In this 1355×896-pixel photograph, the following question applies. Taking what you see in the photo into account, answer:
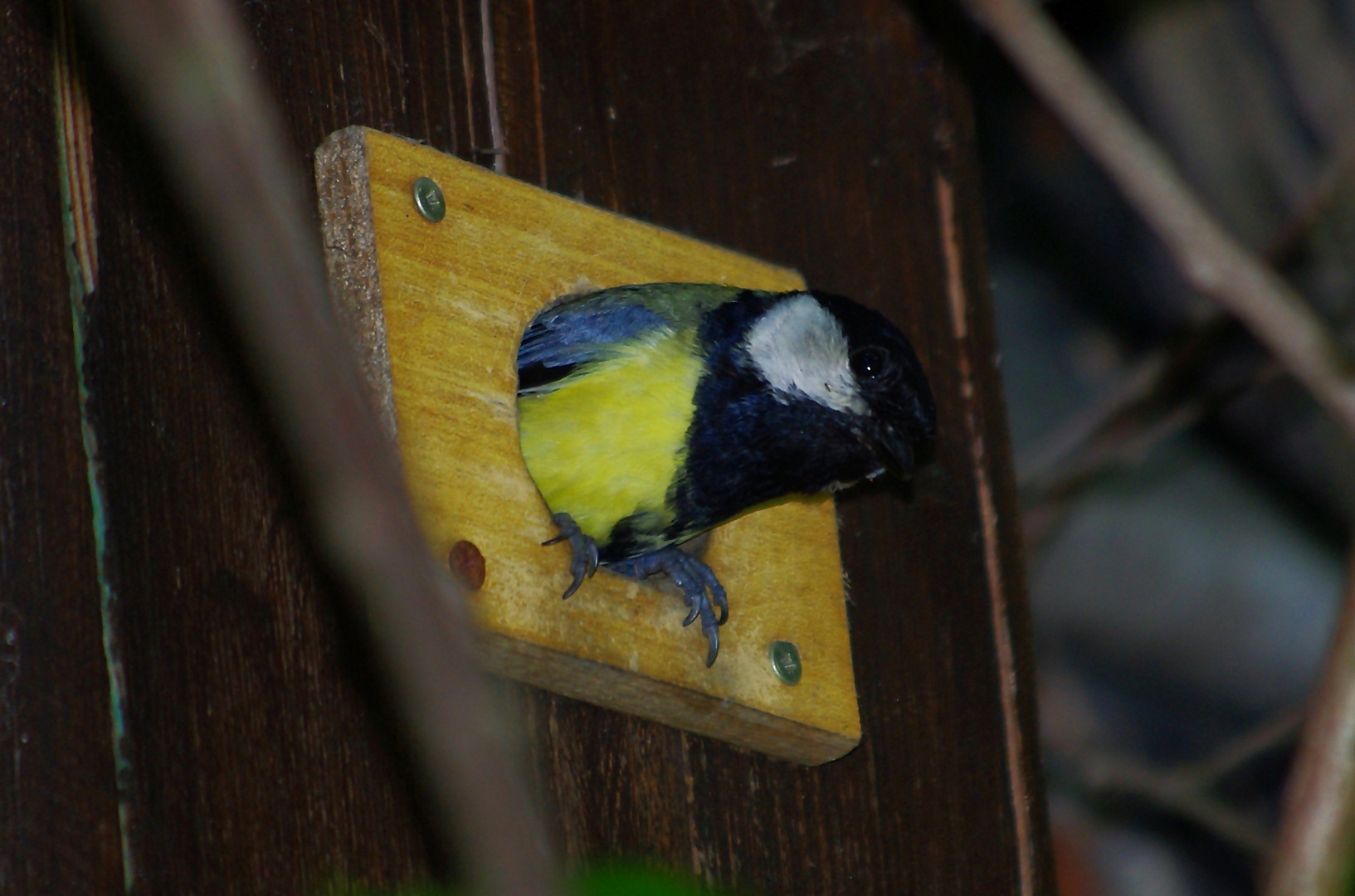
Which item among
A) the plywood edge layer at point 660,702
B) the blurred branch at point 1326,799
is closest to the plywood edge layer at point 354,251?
the plywood edge layer at point 660,702

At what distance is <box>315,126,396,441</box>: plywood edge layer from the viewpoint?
4.74 ft

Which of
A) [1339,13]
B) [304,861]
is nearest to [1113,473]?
[1339,13]

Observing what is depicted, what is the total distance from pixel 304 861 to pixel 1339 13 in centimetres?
314

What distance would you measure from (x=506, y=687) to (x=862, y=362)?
56 cm

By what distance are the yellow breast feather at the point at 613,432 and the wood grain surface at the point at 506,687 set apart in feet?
0.53

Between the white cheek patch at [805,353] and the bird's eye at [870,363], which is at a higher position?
the white cheek patch at [805,353]

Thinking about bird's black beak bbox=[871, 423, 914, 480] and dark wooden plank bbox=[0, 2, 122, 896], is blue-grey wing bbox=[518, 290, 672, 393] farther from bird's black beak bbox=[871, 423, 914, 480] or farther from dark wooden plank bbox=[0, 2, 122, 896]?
dark wooden plank bbox=[0, 2, 122, 896]

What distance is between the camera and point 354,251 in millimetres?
1474

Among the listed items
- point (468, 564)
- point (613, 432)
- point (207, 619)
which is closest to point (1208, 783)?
point (613, 432)

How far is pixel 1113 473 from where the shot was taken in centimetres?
374

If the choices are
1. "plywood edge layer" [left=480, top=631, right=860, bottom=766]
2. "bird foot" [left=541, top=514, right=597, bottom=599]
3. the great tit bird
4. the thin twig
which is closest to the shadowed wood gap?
the great tit bird

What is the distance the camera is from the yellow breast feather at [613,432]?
1.65m

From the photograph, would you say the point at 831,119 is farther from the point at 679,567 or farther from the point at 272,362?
the point at 272,362

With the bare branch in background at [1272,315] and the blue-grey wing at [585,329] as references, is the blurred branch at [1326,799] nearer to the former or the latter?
the bare branch in background at [1272,315]
